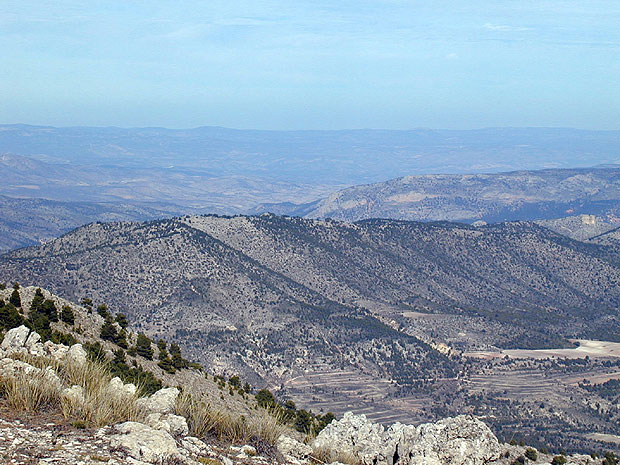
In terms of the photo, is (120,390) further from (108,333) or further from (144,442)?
(108,333)

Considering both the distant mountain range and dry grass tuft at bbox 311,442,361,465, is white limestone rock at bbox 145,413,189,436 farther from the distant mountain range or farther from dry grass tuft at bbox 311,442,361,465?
the distant mountain range

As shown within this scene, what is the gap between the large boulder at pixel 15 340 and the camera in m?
18.1

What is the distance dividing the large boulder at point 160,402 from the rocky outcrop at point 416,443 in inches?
143

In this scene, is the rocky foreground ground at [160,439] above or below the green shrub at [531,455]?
above

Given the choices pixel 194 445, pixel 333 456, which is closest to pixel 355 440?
pixel 333 456

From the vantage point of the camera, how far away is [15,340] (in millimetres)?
18625

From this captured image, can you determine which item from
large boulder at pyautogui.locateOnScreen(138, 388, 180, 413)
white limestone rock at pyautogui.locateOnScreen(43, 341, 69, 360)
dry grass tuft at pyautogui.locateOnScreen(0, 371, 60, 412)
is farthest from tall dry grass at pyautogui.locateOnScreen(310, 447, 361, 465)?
white limestone rock at pyautogui.locateOnScreen(43, 341, 69, 360)

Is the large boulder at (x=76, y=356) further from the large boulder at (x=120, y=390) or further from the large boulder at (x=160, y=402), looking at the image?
the large boulder at (x=160, y=402)

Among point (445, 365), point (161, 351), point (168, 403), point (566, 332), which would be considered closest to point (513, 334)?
point (566, 332)

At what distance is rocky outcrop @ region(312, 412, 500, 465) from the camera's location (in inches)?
650

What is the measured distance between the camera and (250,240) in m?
108

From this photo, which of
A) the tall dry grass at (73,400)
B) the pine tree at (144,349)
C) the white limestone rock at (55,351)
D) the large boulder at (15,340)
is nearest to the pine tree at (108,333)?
the pine tree at (144,349)

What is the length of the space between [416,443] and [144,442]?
789cm

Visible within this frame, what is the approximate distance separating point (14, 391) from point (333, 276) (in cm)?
9337
